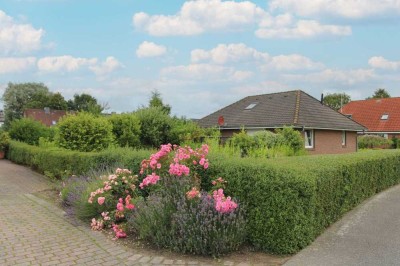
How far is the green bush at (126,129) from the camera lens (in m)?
13.1

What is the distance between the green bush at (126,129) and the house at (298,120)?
11072 mm

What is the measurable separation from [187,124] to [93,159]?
5.48 m

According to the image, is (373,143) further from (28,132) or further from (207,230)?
(207,230)

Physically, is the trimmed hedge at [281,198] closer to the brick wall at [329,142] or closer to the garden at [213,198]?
the garden at [213,198]

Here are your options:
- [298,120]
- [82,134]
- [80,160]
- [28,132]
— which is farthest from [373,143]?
[80,160]

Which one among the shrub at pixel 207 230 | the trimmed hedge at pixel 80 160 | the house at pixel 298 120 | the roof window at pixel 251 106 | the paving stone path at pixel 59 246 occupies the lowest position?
the paving stone path at pixel 59 246

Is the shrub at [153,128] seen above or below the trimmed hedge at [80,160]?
above

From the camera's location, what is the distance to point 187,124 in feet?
46.8

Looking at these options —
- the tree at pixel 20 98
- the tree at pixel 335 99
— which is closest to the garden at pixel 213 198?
the tree at pixel 335 99

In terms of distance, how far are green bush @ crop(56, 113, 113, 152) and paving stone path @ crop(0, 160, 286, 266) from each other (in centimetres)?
404

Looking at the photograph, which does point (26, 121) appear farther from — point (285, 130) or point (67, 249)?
point (67, 249)

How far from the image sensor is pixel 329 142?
2605 cm

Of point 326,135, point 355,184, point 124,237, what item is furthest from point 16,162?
point 326,135

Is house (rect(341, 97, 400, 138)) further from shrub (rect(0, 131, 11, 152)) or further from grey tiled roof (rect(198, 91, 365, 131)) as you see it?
shrub (rect(0, 131, 11, 152))
